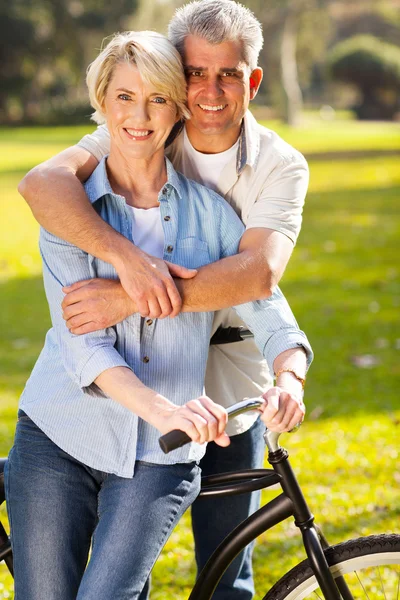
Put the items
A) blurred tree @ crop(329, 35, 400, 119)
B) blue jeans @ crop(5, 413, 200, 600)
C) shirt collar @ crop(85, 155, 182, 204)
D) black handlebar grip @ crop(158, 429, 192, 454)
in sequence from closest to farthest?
black handlebar grip @ crop(158, 429, 192, 454) < blue jeans @ crop(5, 413, 200, 600) < shirt collar @ crop(85, 155, 182, 204) < blurred tree @ crop(329, 35, 400, 119)

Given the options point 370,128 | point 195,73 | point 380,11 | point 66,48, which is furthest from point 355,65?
point 195,73

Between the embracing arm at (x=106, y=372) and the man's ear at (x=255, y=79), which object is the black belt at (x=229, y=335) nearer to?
the embracing arm at (x=106, y=372)

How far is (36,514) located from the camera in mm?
2170

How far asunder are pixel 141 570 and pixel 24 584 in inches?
11.6

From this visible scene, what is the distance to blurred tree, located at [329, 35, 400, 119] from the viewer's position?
140 feet

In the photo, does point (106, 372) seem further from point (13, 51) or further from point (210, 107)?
point (13, 51)

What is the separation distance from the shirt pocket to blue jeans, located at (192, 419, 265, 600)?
0.72 m

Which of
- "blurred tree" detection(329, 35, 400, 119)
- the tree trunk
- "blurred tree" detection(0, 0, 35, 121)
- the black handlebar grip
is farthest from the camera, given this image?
"blurred tree" detection(329, 35, 400, 119)

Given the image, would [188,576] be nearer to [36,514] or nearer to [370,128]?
[36,514]

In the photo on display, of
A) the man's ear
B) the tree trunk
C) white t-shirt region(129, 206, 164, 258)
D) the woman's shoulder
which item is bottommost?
white t-shirt region(129, 206, 164, 258)

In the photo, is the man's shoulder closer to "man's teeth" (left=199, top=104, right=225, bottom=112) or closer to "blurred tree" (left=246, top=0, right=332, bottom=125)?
"man's teeth" (left=199, top=104, right=225, bottom=112)

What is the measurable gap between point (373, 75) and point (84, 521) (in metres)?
42.7

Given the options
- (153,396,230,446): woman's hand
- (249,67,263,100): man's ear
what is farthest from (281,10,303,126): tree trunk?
(153,396,230,446): woman's hand

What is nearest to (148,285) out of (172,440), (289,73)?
(172,440)
